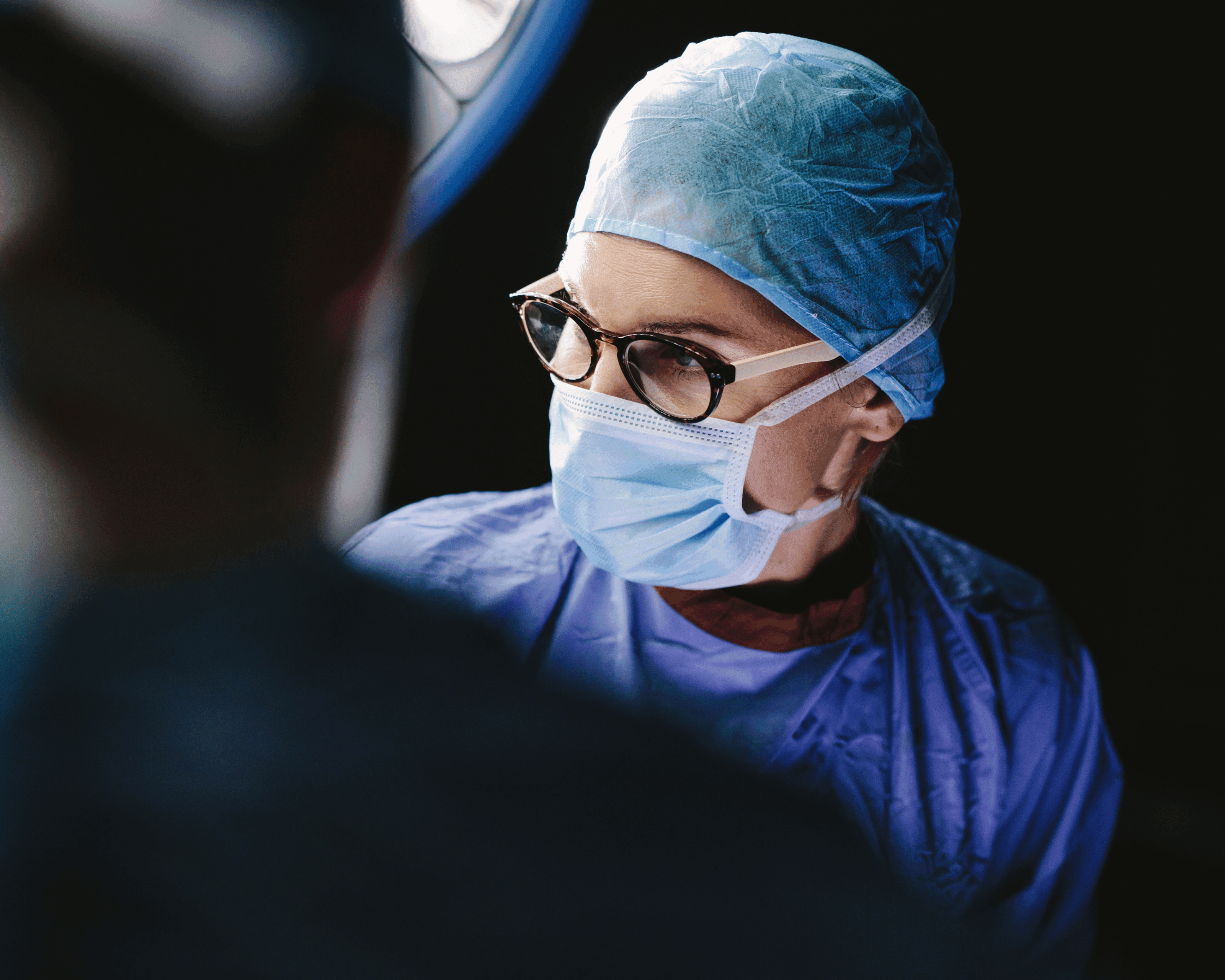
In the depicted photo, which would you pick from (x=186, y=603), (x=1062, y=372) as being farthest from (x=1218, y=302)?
(x=186, y=603)

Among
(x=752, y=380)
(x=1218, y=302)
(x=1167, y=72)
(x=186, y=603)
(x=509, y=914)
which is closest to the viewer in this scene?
(x=509, y=914)

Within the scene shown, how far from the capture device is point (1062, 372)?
1.40 meters

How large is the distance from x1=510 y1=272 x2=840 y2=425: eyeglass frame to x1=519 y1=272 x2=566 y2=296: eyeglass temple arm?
33 millimetres

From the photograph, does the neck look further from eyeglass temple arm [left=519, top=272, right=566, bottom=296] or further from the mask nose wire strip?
eyeglass temple arm [left=519, top=272, right=566, bottom=296]

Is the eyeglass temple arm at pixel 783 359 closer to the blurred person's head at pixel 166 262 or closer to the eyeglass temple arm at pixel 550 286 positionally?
the eyeglass temple arm at pixel 550 286

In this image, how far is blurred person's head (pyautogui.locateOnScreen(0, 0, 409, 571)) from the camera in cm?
43

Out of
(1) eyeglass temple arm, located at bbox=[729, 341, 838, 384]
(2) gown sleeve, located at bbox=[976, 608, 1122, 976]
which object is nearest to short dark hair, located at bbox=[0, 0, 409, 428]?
(1) eyeglass temple arm, located at bbox=[729, 341, 838, 384]

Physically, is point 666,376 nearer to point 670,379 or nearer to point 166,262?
point 670,379

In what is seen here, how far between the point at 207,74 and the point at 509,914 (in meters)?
0.58

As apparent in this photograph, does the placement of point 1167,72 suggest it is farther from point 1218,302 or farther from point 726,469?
point 726,469

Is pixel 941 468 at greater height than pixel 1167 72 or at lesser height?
lesser

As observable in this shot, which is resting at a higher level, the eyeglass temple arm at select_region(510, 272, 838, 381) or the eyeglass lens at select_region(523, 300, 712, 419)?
the eyeglass temple arm at select_region(510, 272, 838, 381)

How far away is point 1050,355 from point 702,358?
97 centimetres

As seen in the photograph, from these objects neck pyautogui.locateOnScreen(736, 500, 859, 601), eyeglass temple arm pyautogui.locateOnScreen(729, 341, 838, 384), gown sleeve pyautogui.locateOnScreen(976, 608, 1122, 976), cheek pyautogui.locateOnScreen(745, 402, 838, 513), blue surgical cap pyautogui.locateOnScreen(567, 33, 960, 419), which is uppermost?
blue surgical cap pyautogui.locateOnScreen(567, 33, 960, 419)
